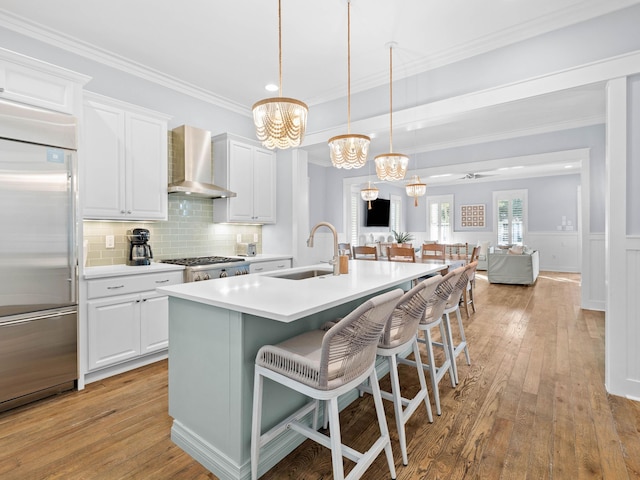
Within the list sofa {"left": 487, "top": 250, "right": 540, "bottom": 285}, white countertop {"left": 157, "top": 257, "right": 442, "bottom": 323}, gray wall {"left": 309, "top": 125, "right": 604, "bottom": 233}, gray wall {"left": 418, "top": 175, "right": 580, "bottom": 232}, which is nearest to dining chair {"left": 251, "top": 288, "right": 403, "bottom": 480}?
white countertop {"left": 157, "top": 257, "right": 442, "bottom": 323}

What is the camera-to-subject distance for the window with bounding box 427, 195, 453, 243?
1145 cm

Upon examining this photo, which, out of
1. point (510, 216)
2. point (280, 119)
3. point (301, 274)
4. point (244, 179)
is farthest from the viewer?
point (510, 216)

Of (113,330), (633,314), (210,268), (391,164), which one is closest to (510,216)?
(633,314)

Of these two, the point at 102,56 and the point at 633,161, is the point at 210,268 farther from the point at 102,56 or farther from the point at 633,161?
the point at 633,161

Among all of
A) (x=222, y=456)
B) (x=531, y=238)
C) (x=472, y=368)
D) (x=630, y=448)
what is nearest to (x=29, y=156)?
A: (x=222, y=456)

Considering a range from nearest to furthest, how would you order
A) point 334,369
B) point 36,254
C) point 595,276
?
1. point 334,369
2. point 36,254
3. point 595,276

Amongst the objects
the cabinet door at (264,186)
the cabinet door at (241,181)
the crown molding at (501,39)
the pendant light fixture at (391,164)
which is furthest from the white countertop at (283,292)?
the crown molding at (501,39)

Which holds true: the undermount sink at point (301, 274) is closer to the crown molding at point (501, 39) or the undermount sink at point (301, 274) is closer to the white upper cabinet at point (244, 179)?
the white upper cabinet at point (244, 179)

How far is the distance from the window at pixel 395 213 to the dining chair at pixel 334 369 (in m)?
9.94

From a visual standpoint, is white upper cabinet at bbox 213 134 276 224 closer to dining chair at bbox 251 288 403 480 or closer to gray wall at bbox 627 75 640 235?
dining chair at bbox 251 288 403 480

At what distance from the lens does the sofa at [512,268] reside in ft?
23.5

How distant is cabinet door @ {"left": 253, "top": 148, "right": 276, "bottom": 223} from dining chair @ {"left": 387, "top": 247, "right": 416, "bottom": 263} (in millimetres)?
1948

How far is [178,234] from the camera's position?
13.0 feet

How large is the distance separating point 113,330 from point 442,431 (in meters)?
2.66
